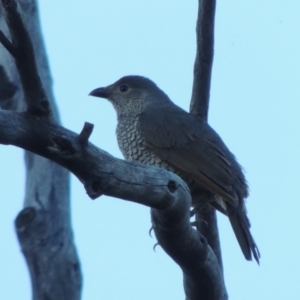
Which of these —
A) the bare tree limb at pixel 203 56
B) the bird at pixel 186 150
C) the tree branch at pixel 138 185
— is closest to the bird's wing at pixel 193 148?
the bird at pixel 186 150

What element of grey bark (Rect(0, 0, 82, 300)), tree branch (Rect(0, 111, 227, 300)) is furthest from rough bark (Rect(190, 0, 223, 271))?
grey bark (Rect(0, 0, 82, 300))

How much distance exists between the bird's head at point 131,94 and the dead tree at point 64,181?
1197 mm

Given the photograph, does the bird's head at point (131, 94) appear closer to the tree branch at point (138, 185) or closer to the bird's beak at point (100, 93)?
the bird's beak at point (100, 93)

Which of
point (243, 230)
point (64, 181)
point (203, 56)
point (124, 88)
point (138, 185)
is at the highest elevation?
point (124, 88)

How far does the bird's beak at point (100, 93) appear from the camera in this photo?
7785 millimetres

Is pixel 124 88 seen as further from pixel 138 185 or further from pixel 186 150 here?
pixel 138 185

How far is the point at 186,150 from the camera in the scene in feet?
22.2

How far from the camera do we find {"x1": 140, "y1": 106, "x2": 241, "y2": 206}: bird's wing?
252 inches

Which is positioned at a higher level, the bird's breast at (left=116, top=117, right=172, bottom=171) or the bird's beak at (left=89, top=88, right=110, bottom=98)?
the bird's beak at (left=89, top=88, right=110, bottom=98)

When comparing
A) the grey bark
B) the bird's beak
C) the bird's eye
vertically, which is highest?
the bird's eye

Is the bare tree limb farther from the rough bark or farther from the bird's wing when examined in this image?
the bird's wing

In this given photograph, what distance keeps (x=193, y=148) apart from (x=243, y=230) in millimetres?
1005

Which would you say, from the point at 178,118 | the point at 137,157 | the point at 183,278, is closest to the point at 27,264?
the point at 183,278

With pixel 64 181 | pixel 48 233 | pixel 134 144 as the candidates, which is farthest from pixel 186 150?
pixel 48 233
